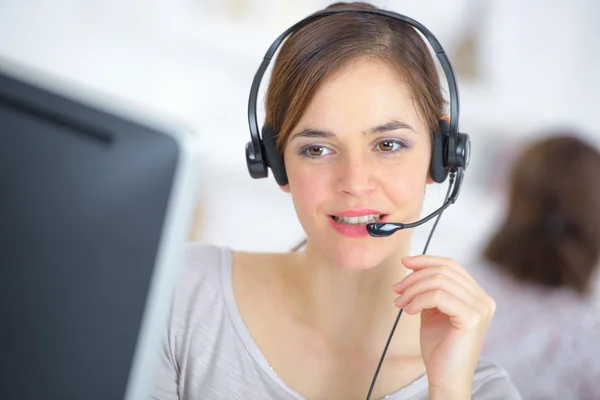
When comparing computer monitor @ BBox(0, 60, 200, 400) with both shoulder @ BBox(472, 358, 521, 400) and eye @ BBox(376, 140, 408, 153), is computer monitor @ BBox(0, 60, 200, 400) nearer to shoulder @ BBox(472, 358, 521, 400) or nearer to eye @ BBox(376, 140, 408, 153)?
eye @ BBox(376, 140, 408, 153)

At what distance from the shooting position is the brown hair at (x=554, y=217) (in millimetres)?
2082

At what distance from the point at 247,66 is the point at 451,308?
2298mm

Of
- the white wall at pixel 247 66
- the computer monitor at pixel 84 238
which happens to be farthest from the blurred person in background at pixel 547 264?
the computer monitor at pixel 84 238

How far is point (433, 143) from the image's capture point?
3.38 feet

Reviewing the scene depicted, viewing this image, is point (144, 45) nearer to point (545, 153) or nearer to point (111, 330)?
point (545, 153)

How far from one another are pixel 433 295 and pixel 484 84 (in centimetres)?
218

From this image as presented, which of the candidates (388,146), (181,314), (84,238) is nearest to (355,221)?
(388,146)

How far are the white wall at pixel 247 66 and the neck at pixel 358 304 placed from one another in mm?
1657

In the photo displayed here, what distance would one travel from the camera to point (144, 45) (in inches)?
124

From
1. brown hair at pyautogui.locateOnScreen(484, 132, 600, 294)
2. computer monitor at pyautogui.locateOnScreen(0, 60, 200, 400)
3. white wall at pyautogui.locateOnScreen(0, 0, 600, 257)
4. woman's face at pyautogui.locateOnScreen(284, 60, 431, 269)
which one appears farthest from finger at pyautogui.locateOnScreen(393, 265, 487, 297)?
white wall at pyautogui.locateOnScreen(0, 0, 600, 257)

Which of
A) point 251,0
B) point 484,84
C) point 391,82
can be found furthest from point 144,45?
point 391,82

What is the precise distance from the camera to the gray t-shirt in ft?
3.53

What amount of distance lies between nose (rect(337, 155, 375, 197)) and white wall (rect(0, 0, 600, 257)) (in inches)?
72.1

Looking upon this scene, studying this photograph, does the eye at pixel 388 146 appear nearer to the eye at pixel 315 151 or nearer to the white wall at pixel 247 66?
the eye at pixel 315 151
